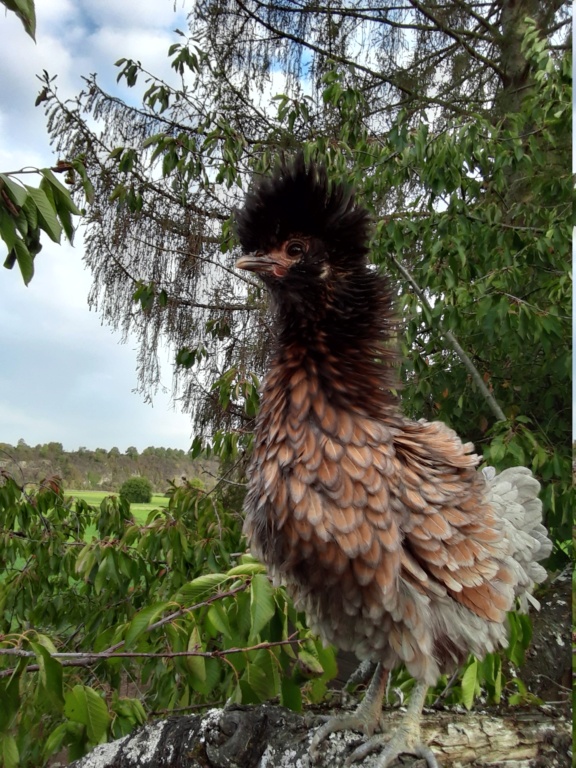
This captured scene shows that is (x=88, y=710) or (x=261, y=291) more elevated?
(x=261, y=291)

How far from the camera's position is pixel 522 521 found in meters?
0.71

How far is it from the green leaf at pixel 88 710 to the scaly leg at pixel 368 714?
0.26 meters

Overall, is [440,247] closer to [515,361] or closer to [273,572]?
[515,361]

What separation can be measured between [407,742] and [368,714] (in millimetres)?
75

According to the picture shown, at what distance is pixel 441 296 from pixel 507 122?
1.49 feet

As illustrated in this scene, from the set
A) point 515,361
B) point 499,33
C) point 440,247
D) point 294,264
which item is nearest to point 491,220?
point 440,247

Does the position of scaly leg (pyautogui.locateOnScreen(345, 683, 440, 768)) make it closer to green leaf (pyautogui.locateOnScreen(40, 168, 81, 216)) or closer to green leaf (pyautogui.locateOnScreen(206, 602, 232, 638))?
green leaf (pyautogui.locateOnScreen(206, 602, 232, 638))

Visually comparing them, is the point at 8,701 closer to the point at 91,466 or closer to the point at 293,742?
the point at 293,742

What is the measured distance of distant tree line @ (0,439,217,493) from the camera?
1.39m

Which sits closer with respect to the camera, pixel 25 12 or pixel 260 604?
pixel 25 12

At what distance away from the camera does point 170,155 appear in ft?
4.03

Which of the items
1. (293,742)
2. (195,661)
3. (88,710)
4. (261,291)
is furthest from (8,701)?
(261,291)

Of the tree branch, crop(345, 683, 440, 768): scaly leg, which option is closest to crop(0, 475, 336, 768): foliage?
crop(345, 683, 440, 768): scaly leg

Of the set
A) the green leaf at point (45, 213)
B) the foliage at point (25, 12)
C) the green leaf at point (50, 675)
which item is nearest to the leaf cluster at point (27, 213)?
the green leaf at point (45, 213)
